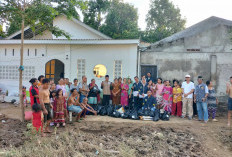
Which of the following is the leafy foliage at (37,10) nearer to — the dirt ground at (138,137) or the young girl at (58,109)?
the young girl at (58,109)

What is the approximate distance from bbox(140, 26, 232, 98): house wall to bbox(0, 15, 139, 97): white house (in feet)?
4.61

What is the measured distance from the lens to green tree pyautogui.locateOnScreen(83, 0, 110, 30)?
19.7 metres

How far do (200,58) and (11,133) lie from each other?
8.41 metres

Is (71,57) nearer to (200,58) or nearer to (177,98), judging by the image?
(177,98)

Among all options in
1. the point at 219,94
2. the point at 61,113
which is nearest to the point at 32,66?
the point at 61,113

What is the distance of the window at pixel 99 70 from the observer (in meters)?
10.3

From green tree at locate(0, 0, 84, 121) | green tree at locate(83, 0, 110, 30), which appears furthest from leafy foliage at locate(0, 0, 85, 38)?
green tree at locate(83, 0, 110, 30)

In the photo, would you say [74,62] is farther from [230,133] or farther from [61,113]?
[230,133]

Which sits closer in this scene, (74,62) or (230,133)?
(230,133)

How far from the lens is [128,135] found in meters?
5.66

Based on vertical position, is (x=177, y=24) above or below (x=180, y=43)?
above

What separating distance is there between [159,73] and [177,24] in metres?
21.8

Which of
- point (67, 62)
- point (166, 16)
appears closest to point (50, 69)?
point (67, 62)

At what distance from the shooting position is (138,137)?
5426 mm
